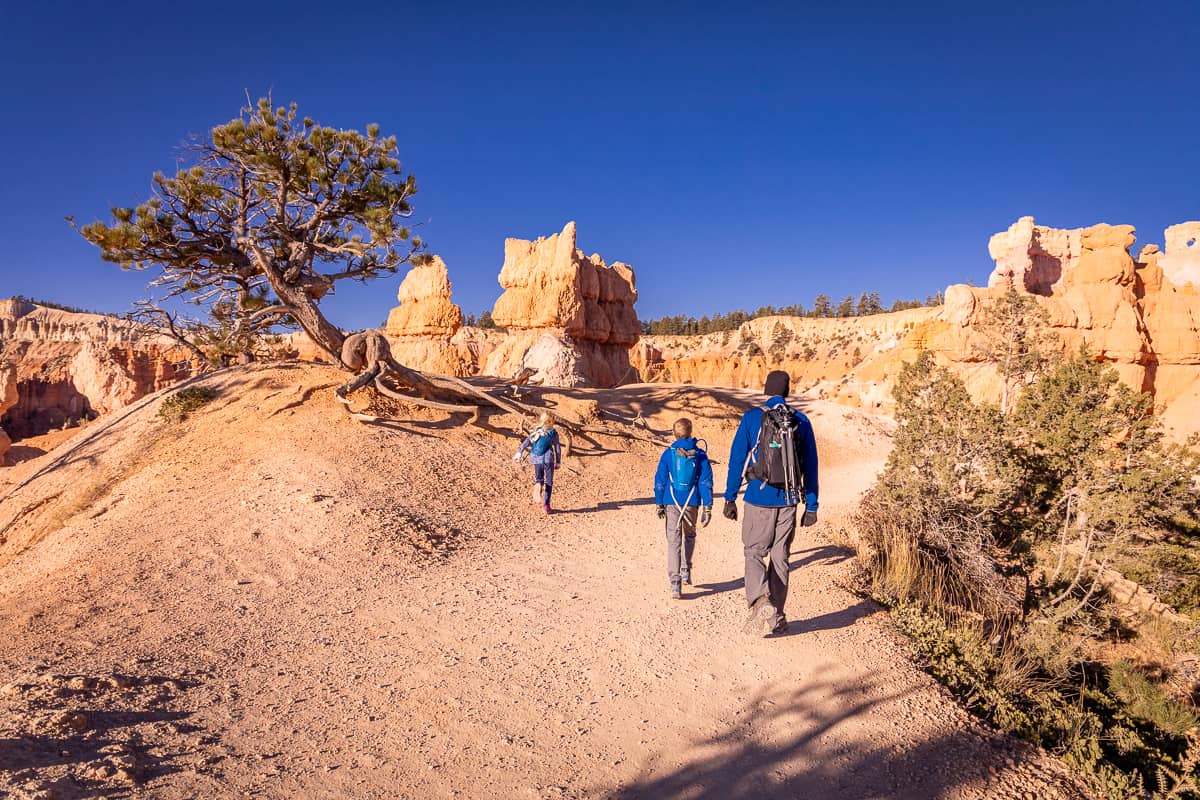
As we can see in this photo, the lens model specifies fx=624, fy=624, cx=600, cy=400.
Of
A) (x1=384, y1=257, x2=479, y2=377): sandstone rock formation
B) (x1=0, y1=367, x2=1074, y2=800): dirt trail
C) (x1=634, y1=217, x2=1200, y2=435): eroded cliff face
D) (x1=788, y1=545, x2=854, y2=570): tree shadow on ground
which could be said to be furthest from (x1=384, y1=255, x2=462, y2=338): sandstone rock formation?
(x1=788, y1=545, x2=854, y2=570): tree shadow on ground

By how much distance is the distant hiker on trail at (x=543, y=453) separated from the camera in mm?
9258

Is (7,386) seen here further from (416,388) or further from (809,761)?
(809,761)

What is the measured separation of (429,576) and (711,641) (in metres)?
3.17

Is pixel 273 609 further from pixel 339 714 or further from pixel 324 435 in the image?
pixel 324 435

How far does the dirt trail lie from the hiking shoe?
0.46ft

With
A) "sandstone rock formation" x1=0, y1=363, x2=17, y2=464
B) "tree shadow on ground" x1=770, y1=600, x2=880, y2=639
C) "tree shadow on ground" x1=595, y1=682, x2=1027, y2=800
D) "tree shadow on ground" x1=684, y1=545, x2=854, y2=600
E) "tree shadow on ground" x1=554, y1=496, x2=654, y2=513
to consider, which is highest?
"sandstone rock formation" x1=0, y1=363, x2=17, y2=464

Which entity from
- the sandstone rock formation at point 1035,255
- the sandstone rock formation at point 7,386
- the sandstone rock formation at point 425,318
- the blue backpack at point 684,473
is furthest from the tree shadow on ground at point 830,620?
the sandstone rock formation at point 7,386

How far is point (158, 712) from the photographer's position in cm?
350

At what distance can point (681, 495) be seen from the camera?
19.0ft

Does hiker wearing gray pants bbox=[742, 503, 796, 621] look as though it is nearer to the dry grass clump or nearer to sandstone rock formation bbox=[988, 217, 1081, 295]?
the dry grass clump

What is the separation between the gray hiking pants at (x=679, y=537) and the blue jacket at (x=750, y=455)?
83cm

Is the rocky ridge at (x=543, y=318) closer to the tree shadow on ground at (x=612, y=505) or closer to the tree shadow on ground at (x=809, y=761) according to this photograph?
the tree shadow on ground at (x=612, y=505)

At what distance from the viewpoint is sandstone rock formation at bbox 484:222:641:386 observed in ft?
91.2

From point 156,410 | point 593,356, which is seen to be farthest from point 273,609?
point 593,356
